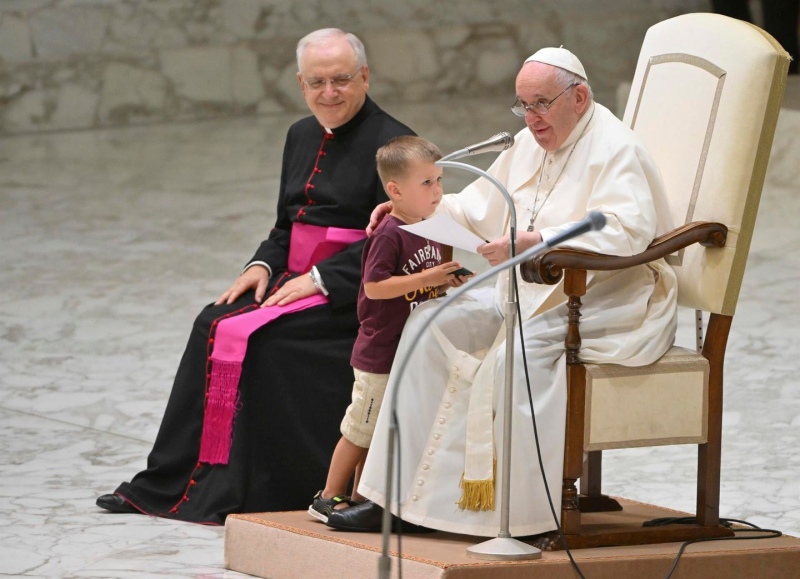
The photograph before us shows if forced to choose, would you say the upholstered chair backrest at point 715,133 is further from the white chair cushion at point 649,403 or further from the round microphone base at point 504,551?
the round microphone base at point 504,551

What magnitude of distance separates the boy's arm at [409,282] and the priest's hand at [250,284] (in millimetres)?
971

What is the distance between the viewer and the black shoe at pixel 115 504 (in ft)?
15.7

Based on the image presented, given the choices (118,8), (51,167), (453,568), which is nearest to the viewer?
(453,568)

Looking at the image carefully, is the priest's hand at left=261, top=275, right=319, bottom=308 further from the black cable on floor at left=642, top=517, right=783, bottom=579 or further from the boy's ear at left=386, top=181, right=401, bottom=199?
the black cable on floor at left=642, top=517, right=783, bottom=579

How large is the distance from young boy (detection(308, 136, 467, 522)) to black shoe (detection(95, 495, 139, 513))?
0.88 meters

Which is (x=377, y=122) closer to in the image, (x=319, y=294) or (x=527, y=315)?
(x=319, y=294)

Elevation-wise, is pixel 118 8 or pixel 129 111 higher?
pixel 118 8

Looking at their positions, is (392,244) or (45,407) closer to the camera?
(392,244)

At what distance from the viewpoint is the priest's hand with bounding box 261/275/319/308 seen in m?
4.79

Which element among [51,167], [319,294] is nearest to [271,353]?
[319,294]

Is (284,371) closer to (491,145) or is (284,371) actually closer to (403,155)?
(403,155)

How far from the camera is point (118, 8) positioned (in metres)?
12.0

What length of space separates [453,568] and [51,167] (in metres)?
7.74

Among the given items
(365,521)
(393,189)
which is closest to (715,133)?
(393,189)
